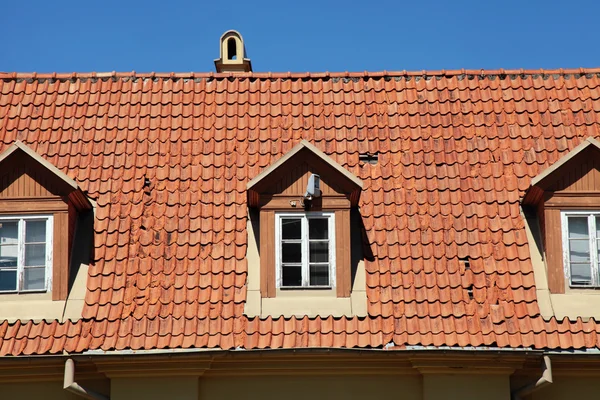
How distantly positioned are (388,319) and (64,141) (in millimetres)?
5680

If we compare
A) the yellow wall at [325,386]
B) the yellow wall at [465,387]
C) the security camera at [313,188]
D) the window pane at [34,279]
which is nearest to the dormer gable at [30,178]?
the window pane at [34,279]

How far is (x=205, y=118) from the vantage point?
1744cm

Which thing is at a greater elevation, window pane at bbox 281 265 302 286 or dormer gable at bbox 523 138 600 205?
dormer gable at bbox 523 138 600 205

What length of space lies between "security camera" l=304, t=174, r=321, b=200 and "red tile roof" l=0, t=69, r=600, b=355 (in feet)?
3.07

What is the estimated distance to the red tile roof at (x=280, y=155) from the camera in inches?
568

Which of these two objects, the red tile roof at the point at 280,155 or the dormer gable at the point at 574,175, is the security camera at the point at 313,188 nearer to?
the red tile roof at the point at 280,155

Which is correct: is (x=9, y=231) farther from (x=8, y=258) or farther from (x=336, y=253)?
(x=336, y=253)

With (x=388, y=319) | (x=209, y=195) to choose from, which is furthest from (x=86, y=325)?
(x=388, y=319)

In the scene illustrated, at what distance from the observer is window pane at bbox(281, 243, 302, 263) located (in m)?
15.2

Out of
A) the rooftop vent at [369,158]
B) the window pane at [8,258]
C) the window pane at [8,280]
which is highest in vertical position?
the rooftop vent at [369,158]

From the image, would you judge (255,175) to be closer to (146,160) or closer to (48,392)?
(146,160)

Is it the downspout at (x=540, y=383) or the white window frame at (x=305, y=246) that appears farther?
the white window frame at (x=305, y=246)

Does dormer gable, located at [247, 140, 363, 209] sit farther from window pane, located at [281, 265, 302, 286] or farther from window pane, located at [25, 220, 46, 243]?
window pane, located at [25, 220, 46, 243]

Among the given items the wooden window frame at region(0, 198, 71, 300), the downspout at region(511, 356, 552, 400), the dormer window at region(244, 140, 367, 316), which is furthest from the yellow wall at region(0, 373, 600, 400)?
the wooden window frame at region(0, 198, 71, 300)
